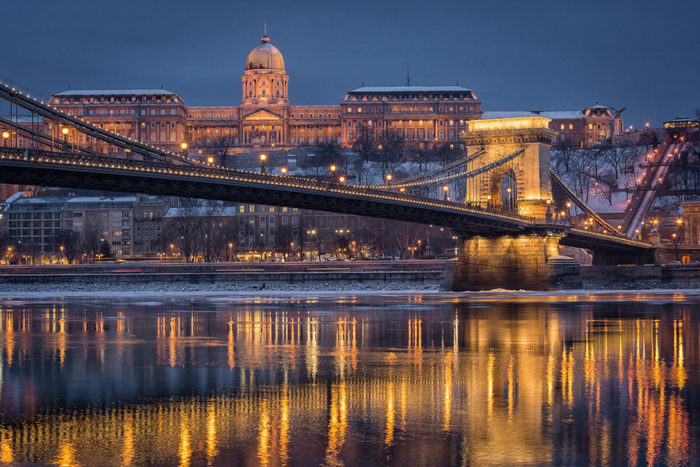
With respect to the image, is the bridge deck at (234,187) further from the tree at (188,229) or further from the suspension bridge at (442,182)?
the tree at (188,229)

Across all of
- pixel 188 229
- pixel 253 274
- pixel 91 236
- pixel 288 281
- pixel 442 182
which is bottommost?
pixel 288 281

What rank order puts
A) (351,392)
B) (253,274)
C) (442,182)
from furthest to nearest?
(253,274)
(442,182)
(351,392)

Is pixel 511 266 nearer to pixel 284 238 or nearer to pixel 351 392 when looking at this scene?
pixel 351 392

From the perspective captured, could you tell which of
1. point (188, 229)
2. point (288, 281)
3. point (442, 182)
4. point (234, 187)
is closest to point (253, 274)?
point (288, 281)

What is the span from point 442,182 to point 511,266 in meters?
7.36

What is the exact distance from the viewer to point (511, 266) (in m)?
64.6

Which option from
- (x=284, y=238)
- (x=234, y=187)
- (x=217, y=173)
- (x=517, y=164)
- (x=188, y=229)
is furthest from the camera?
(x=284, y=238)

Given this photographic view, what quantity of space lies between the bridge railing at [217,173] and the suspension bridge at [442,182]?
0.06 m

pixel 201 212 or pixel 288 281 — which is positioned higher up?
pixel 201 212

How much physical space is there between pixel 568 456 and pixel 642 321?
2280 cm

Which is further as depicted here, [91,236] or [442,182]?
[91,236]

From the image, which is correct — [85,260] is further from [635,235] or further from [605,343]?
[605,343]

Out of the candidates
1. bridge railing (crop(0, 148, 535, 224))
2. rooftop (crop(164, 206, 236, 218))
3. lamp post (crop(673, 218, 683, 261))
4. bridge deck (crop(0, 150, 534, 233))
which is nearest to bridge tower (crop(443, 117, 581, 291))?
bridge deck (crop(0, 150, 534, 233))

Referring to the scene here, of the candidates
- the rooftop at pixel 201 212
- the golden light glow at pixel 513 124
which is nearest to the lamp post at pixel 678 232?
the golden light glow at pixel 513 124
